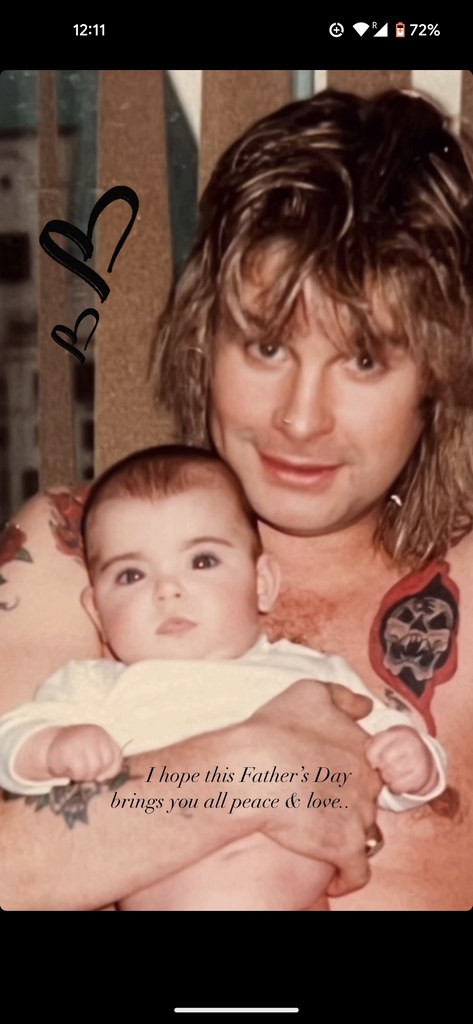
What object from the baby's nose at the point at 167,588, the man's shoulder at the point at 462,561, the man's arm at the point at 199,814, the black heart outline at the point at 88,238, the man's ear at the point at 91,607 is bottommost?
the man's arm at the point at 199,814

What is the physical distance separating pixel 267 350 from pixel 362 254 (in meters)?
0.12

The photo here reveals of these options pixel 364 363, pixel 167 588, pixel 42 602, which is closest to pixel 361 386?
pixel 364 363

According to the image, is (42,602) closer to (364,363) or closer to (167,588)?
(167,588)

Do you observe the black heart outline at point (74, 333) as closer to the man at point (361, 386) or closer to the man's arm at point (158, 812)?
the man at point (361, 386)

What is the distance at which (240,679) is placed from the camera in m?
1.29

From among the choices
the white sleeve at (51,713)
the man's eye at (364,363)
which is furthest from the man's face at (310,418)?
the white sleeve at (51,713)

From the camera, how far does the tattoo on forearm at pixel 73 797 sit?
130 cm

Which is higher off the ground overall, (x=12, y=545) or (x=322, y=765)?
(x=12, y=545)

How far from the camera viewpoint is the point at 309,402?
130 centimetres

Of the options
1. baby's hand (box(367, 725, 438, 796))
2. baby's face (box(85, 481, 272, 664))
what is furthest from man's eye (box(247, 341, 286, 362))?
baby's hand (box(367, 725, 438, 796))

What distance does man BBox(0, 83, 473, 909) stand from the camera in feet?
4.22
